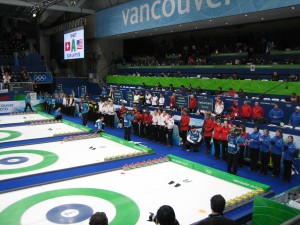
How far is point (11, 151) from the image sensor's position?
41.2 ft

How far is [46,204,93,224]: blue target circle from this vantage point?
6690mm

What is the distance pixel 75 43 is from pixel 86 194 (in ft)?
72.6

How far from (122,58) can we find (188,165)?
26877mm

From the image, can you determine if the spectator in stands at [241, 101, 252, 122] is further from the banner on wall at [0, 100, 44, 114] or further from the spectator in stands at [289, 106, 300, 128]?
the banner on wall at [0, 100, 44, 114]

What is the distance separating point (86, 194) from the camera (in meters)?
8.12

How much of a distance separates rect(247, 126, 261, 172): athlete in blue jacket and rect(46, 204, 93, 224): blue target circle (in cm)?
634

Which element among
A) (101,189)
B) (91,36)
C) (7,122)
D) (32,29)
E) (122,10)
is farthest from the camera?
(32,29)

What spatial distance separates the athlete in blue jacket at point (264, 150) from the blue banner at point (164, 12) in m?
9.29

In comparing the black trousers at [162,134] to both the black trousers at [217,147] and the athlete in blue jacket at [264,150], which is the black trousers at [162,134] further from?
the athlete in blue jacket at [264,150]

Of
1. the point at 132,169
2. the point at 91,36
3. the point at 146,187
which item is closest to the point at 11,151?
the point at 132,169

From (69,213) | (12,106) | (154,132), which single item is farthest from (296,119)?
(12,106)

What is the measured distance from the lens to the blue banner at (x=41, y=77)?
31358 millimetres

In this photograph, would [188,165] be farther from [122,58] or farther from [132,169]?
[122,58]

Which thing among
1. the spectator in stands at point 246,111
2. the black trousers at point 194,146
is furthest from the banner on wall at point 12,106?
the spectator in stands at point 246,111
